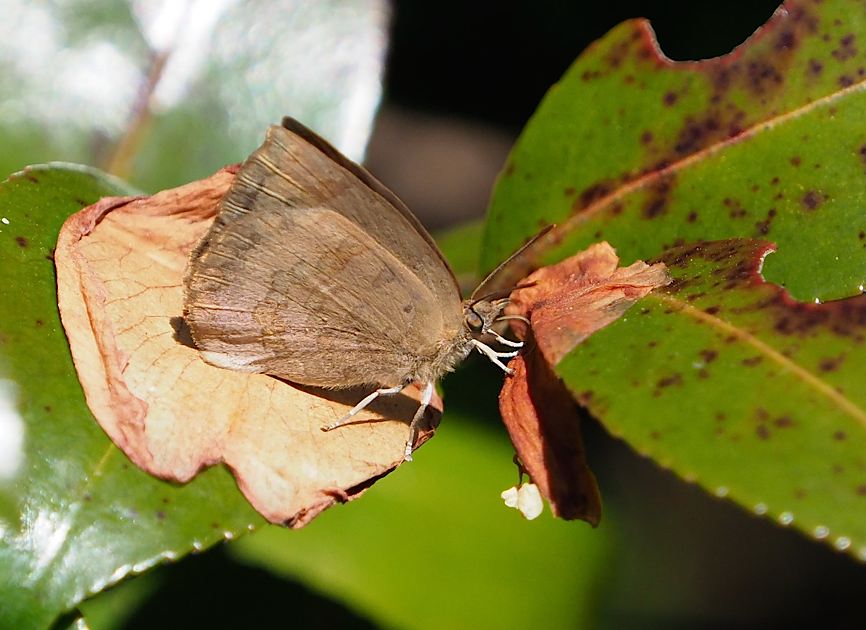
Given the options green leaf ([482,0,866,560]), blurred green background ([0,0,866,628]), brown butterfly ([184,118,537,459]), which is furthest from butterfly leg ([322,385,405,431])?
blurred green background ([0,0,866,628])

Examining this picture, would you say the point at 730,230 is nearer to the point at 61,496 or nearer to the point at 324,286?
the point at 324,286

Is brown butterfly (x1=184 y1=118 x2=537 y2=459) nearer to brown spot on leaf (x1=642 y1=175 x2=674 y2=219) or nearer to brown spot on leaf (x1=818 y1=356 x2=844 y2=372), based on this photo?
brown spot on leaf (x1=642 y1=175 x2=674 y2=219)

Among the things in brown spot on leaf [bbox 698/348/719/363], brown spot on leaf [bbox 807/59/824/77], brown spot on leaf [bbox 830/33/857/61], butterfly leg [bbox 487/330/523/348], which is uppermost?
brown spot on leaf [bbox 830/33/857/61]

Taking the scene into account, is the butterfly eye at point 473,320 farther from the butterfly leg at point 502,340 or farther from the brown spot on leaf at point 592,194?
the brown spot on leaf at point 592,194

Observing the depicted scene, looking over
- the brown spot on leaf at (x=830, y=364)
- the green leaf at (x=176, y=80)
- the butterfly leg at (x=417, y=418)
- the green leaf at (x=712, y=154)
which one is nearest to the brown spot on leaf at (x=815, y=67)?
the green leaf at (x=712, y=154)

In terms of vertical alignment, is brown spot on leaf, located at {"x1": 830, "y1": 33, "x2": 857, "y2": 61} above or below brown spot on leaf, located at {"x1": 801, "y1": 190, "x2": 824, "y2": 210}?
above
